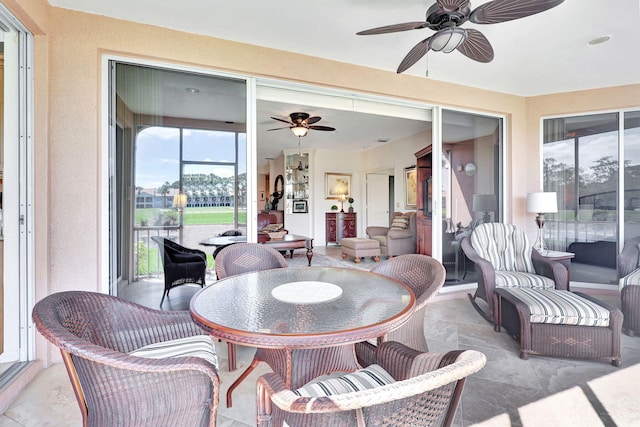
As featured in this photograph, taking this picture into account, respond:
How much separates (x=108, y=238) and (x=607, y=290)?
220 inches

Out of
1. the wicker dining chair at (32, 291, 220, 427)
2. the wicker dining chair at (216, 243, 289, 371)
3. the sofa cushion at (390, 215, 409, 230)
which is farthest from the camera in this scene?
the sofa cushion at (390, 215, 409, 230)

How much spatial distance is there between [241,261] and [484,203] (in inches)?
130

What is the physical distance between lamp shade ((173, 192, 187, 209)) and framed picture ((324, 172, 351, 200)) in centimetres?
575

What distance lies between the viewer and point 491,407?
1692mm

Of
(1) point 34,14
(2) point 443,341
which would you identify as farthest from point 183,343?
(1) point 34,14

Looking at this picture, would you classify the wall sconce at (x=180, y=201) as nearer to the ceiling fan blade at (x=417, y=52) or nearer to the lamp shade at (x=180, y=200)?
the lamp shade at (x=180, y=200)

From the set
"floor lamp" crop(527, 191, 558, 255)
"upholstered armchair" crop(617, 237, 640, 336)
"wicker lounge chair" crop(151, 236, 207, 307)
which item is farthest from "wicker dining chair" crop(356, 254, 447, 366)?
"floor lamp" crop(527, 191, 558, 255)

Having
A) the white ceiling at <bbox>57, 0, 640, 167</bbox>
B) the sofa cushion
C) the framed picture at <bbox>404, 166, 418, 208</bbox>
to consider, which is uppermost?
the white ceiling at <bbox>57, 0, 640, 167</bbox>

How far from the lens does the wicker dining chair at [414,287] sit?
4.95 feet

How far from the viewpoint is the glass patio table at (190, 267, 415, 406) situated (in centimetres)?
104

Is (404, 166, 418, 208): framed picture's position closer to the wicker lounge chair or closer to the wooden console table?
the wooden console table

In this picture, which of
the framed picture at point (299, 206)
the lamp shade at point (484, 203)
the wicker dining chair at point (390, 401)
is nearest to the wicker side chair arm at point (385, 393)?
the wicker dining chair at point (390, 401)

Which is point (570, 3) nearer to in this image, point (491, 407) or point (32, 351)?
point (491, 407)

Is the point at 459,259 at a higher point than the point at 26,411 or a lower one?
higher
